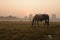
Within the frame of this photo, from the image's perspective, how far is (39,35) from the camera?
16234 mm

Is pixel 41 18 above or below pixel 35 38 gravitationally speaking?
above

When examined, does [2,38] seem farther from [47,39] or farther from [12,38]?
[47,39]

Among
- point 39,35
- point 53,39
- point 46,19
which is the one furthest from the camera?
point 46,19

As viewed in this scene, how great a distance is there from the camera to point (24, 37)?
15.6 m

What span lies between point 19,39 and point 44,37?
8.08ft

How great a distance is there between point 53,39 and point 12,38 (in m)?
3.79

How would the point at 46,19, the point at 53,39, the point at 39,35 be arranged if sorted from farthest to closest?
the point at 46,19, the point at 39,35, the point at 53,39

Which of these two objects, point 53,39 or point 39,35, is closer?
point 53,39

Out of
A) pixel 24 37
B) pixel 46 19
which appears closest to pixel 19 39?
pixel 24 37

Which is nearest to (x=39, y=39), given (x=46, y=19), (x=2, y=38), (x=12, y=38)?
(x=12, y=38)

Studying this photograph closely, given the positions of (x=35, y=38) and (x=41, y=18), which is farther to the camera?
(x=41, y=18)

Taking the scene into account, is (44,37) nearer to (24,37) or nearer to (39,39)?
(39,39)

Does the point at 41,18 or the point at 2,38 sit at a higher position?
the point at 41,18

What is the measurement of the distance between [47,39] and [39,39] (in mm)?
744
